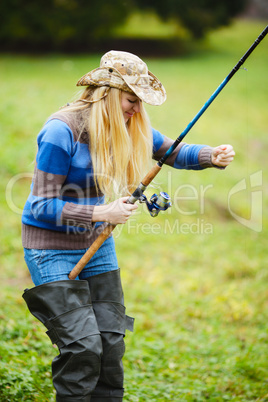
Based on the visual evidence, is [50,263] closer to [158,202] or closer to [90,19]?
[158,202]

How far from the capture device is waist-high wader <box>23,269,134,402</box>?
258cm

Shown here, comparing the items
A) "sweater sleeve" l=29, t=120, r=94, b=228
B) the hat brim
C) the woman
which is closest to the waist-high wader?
the woman

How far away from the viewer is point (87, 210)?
104 inches

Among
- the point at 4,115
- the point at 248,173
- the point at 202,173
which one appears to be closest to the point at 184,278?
the point at 202,173

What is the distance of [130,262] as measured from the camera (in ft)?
22.0

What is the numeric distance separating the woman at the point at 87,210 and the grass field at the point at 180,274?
0.59 metres

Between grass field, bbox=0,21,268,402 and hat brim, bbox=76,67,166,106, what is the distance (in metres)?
0.75

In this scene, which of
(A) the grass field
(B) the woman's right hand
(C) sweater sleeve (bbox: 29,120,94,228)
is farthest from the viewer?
(A) the grass field

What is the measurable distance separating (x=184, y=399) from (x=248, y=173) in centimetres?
786

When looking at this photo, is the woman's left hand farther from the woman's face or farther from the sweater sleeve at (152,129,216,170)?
the woman's face

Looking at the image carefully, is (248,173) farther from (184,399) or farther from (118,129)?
(118,129)

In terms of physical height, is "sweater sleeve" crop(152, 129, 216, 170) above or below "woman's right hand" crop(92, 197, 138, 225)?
above

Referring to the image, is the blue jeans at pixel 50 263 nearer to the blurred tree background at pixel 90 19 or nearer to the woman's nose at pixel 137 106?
the woman's nose at pixel 137 106

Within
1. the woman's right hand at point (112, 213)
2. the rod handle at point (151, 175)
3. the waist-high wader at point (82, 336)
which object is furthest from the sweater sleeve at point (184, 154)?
the waist-high wader at point (82, 336)
